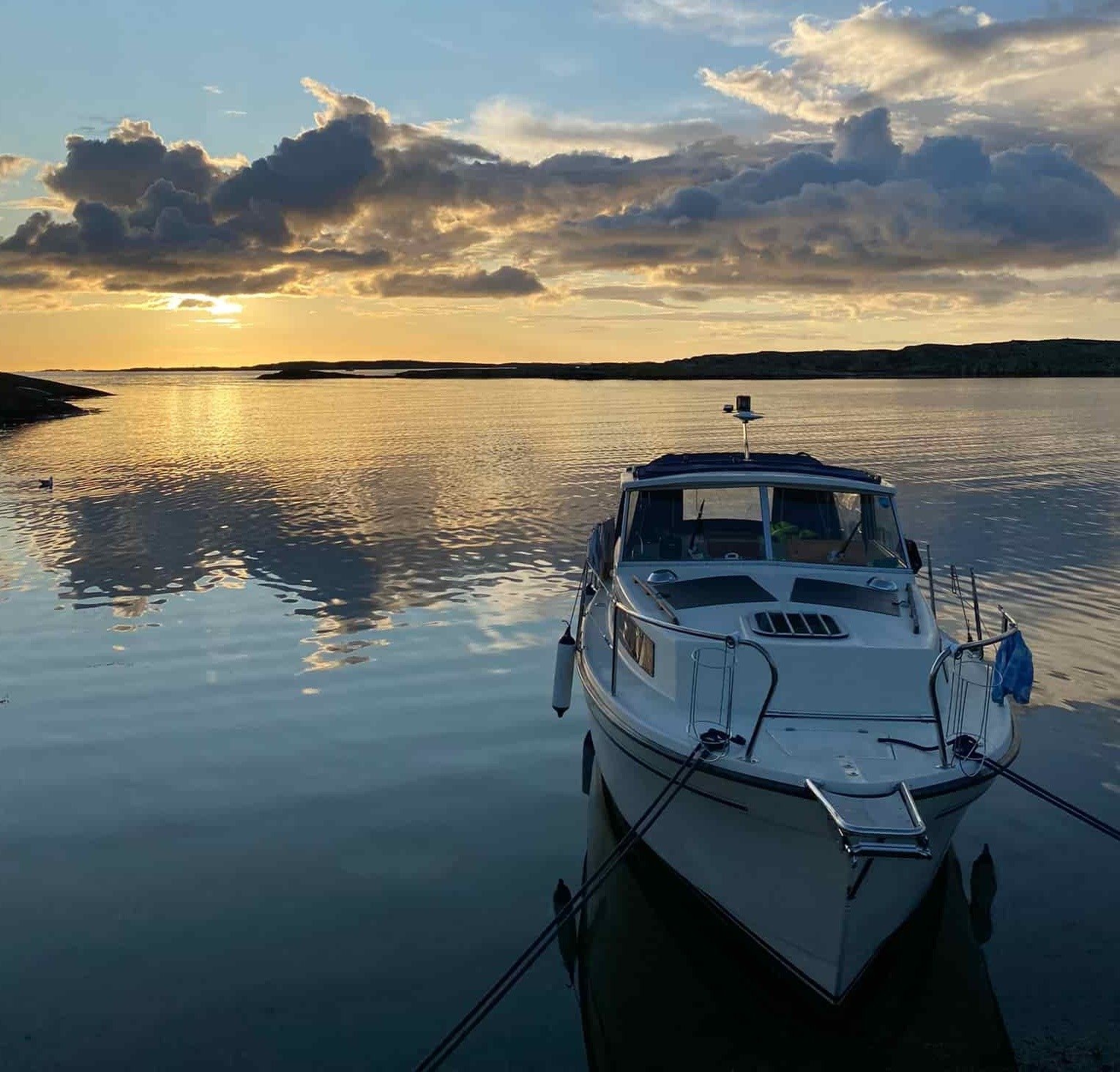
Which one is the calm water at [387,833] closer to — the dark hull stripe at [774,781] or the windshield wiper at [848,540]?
the dark hull stripe at [774,781]

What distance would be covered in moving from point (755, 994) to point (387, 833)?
4390 mm

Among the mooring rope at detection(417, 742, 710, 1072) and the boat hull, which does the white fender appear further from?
the boat hull

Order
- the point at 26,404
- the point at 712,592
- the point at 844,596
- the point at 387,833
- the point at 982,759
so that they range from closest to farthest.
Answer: the point at 982,759, the point at 387,833, the point at 844,596, the point at 712,592, the point at 26,404

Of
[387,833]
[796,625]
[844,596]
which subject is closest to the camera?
[796,625]

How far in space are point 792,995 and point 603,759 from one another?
3.38 meters

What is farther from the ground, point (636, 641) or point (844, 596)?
point (844, 596)

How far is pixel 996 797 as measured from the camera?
39.4ft

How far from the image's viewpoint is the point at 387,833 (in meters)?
11.2

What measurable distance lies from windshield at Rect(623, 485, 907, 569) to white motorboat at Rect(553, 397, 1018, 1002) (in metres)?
0.02

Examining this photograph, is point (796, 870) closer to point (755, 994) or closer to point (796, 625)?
point (755, 994)

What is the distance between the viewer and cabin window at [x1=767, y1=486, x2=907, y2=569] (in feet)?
40.7

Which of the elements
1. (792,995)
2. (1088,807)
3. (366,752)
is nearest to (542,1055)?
(792,995)

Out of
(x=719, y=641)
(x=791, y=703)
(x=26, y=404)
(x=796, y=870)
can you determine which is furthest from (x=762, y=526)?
(x=26, y=404)

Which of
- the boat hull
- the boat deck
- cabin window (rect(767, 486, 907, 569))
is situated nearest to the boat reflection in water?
the boat hull
